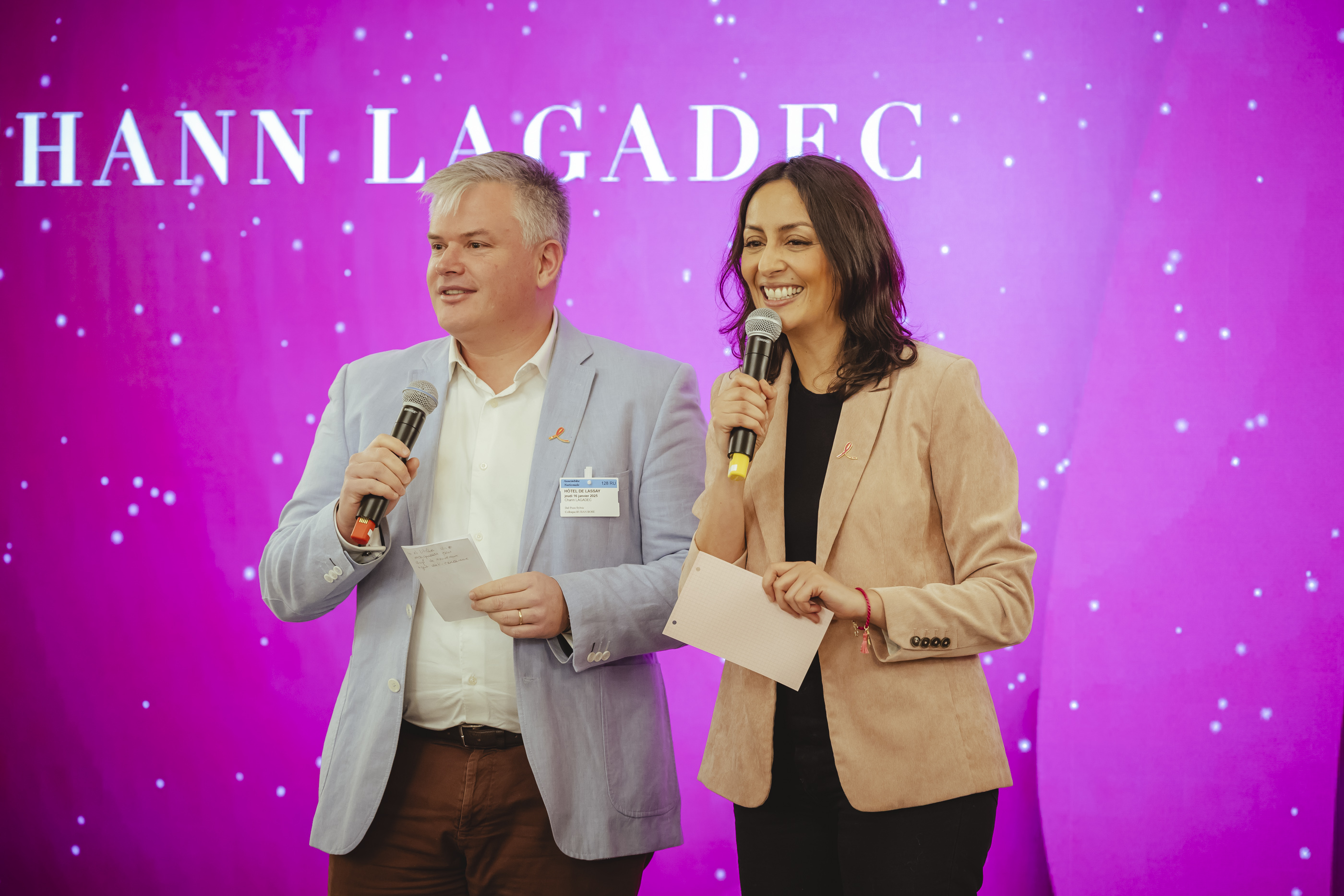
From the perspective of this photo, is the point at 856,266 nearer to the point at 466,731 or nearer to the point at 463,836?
the point at 466,731

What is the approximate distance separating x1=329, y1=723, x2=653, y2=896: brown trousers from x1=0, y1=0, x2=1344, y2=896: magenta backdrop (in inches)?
48.5

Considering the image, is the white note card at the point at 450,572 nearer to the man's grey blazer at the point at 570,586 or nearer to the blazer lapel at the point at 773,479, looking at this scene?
the man's grey blazer at the point at 570,586

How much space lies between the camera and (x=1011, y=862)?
3.00m

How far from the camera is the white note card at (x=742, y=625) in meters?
1.57

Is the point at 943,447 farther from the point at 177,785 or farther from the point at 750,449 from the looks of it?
the point at 177,785

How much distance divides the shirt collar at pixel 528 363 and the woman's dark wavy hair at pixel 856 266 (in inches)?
19.3

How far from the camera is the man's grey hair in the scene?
207cm

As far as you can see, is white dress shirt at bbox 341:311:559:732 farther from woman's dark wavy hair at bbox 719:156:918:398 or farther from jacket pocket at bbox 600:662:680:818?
woman's dark wavy hair at bbox 719:156:918:398

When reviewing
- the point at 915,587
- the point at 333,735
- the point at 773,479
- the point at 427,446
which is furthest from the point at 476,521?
the point at 915,587

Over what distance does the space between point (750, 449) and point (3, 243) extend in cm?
296

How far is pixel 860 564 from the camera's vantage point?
63.3 inches

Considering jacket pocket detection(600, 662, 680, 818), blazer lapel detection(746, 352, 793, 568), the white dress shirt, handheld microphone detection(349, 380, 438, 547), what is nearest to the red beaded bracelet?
blazer lapel detection(746, 352, 793, 568)

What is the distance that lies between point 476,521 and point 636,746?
0.55 meters

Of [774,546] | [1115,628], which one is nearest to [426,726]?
[774,546]
